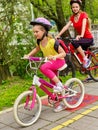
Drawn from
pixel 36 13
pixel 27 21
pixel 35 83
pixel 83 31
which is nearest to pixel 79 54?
pixel 83 31

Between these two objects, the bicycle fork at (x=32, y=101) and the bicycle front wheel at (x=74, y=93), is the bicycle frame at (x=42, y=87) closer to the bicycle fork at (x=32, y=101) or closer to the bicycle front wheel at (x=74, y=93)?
the bicycle fork at (x=32, y=101)

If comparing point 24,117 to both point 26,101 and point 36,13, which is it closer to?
point 26,101

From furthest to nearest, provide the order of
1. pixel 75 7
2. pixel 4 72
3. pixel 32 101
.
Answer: pixel 4 72
pixel 75 7
pixel 32 101

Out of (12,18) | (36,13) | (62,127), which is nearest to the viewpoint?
(62,127)

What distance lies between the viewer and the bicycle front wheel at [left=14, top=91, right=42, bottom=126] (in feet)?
15.1

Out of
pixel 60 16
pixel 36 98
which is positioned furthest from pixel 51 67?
pixel 60 16

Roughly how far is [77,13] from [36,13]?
15.2ft

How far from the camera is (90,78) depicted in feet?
25.1

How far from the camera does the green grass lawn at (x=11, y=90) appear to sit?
6.00m

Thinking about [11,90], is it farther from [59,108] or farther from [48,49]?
[48,49]

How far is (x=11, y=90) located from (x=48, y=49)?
2323 millimetres

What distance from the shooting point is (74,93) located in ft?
18.0

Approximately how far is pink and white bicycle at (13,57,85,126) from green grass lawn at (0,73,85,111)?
0.81 metres

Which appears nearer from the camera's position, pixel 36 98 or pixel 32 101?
pixel 32 101
